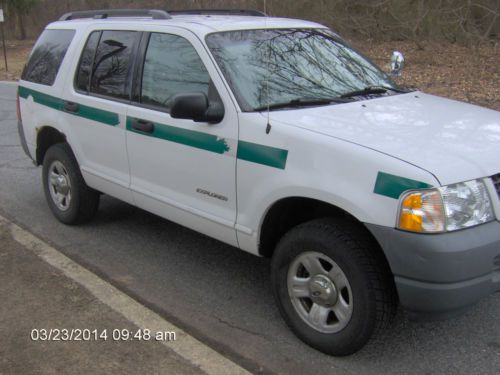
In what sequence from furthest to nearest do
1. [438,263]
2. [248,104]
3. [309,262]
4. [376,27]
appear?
[376,27] < [248,104] < [309,262] < [438,263]

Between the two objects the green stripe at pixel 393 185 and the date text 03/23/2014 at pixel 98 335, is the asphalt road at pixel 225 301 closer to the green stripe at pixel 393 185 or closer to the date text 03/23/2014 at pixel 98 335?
the date text 03/23/2014 at pixel 98 335

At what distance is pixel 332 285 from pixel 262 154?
0.83 meters

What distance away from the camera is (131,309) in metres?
3.76

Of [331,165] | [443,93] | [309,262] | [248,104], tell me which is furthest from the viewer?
[443,93]

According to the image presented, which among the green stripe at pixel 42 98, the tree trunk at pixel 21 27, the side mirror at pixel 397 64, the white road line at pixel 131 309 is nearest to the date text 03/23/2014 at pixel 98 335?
the white road line at pixel 131 309

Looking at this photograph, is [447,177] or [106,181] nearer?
[447,177]

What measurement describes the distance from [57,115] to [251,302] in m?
2.49

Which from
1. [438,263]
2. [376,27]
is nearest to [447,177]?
[438,263]

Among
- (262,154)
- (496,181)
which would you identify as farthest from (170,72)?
(496,181)

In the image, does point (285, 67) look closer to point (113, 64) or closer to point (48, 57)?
point (113, 64)

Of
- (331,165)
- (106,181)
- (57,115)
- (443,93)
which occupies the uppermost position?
(331,165)

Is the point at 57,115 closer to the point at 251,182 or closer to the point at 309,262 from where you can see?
the point at 251,182

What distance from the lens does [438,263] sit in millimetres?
2705

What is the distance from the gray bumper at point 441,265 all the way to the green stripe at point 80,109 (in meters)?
2.37
